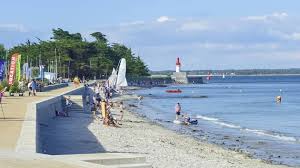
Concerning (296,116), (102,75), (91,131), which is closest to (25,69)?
(296,116)

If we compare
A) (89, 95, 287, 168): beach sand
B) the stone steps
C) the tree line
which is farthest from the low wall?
the tree line

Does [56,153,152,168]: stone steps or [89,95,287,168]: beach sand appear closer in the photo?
[56,153,152,168]: stone steps

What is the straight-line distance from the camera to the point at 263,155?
2731 centimetres

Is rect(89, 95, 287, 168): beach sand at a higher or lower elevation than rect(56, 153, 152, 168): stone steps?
lower

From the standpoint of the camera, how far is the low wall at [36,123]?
1439 cm

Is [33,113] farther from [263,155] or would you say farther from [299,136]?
[299,136]

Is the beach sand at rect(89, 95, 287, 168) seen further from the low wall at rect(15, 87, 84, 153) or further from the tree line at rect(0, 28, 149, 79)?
the tree line at rect(0, 28, 149, 79)

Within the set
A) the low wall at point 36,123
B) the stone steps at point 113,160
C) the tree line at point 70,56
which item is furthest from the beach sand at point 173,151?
the tree line at point 70,56

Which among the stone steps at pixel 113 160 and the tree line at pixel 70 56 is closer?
the stone steps at pixel 113 160

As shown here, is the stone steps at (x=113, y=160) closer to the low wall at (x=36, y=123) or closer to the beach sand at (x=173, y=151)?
the low wall at (x=36, y=123)

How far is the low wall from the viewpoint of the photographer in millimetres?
14389

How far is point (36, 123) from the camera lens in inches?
829

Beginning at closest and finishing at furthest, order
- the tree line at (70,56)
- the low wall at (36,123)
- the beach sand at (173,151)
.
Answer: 1. the low wall at (36,123)
2. the beach sand at (173,151)
3. the tree line at (70,56)

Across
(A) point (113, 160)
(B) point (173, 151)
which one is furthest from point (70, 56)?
(A) point (113, 160)
